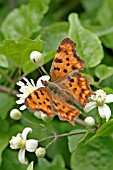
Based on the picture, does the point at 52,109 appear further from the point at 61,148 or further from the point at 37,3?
the point at 37,3

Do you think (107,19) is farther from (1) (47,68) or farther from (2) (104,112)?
(2) (104,112)

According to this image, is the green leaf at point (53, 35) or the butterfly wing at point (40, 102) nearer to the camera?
the butterfly wing at point (40, 102)

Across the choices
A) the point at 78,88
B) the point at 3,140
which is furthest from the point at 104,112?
the point at 3,140

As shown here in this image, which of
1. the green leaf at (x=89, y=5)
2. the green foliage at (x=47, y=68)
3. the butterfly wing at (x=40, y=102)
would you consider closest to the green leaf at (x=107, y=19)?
the green foliage at (x=47, y=68)

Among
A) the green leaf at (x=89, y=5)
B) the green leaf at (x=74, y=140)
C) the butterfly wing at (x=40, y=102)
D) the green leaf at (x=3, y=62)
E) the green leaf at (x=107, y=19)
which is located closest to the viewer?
the butterfly wing at (x=40, y=102)

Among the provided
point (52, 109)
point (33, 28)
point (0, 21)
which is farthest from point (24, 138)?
point (0, 21)

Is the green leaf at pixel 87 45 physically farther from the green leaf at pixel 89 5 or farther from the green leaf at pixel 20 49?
the green leaf at pixel 89 5

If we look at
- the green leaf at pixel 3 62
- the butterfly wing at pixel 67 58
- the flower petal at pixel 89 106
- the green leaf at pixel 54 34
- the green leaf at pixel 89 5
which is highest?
the green leaf at pixel 89 5
